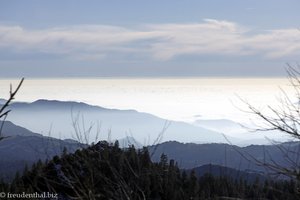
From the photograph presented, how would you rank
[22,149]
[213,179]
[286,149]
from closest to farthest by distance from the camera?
1. [286,149]
2. [213,179]
3. [22,149]

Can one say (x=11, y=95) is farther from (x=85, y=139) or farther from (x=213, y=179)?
(x=213, y=179)

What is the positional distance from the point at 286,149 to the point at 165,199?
9.16 m

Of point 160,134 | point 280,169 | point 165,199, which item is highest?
point 160,134

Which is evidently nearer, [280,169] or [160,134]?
[280,169]

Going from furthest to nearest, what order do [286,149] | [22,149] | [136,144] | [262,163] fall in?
[22,149] < [136,144] < [286,149] < [262,163]

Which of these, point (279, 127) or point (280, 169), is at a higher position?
point (279, 127)

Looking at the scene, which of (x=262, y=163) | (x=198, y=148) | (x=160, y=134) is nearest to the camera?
(x=262, y=163)

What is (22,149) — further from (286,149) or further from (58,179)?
(286,149)

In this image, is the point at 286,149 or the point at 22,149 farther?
the point at 22,149

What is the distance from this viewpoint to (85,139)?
8.52m

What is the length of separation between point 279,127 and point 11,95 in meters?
4.76

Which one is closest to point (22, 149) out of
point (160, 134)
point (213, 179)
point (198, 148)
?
point (198, 148)

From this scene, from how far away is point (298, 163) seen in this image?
7504 millimetres

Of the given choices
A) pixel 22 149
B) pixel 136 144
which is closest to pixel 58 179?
pixel 136 144
